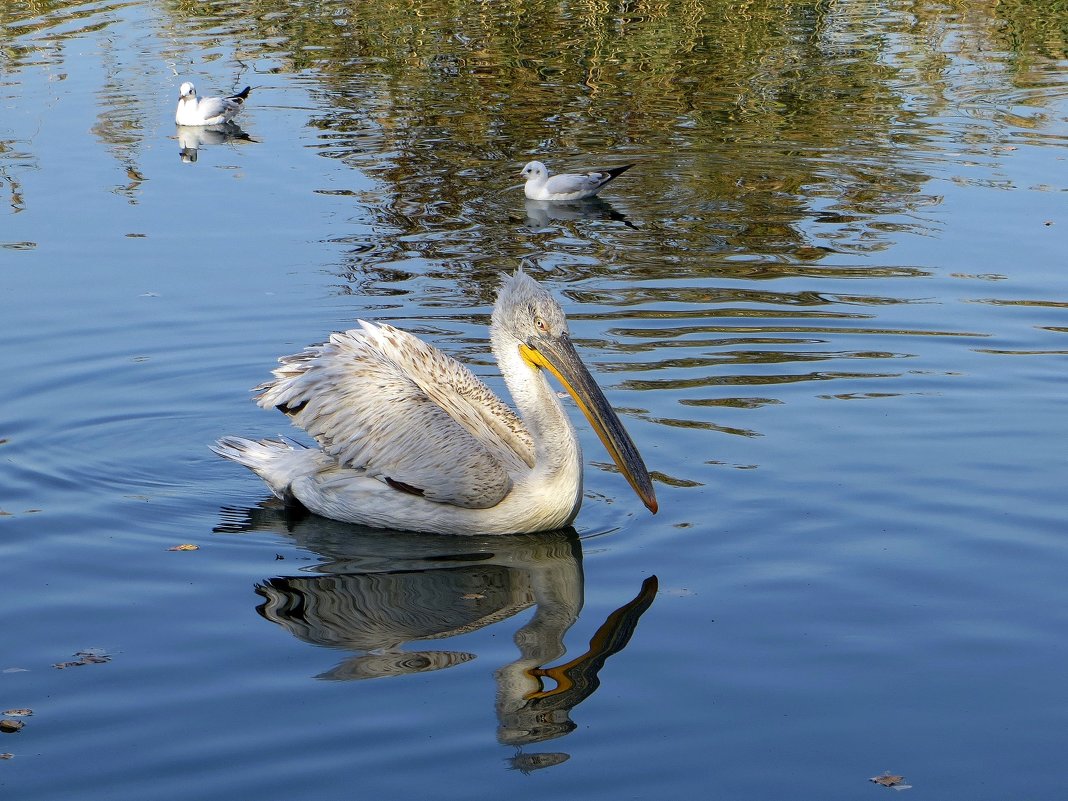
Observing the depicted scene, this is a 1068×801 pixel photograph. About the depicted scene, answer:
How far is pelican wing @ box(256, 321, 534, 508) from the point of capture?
5559mm

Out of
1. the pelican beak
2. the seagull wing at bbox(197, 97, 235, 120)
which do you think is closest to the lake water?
the pelican beak

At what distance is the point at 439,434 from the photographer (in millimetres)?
5613

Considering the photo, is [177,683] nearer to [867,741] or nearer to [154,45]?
[867,741]

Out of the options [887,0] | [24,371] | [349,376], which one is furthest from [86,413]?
[887,0]

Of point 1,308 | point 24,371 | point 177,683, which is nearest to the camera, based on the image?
point 177,683

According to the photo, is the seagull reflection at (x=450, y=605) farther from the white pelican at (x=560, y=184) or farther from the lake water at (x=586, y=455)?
the white pelican at (x=560, y=184)

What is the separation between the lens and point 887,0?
757 inches

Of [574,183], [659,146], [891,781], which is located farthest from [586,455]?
[659,146]

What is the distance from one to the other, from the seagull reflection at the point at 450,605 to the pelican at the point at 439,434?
0.40 feet

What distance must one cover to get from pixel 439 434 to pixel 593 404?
619 mm

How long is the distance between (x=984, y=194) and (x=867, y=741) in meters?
7.29

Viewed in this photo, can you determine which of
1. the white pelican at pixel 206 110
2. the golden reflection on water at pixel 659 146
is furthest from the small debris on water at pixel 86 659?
the white pelican at pixel 206 110

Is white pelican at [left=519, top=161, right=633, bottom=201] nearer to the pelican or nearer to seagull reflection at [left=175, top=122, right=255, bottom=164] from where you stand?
seagull reflection at [left=175, top=122, right=255, bottom=164]

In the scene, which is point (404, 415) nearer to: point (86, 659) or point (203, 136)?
point (86, 659)
